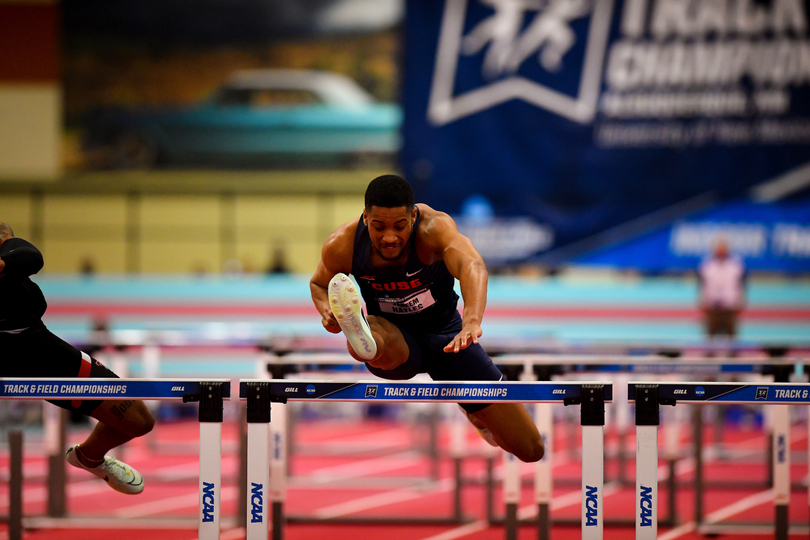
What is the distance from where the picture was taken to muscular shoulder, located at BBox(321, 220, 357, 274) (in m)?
4.40

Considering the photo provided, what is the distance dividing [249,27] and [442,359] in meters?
12.1

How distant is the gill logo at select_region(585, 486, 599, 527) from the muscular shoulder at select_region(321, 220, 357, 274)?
5.56 ft

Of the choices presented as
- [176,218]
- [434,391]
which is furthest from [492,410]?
[176,218]

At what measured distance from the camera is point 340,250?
14.4 ft

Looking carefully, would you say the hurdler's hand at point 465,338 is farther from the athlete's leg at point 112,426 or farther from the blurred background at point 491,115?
the blurred background at point 491,115

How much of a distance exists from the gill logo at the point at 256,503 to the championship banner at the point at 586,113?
765 centimetres

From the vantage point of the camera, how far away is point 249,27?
15.2 m

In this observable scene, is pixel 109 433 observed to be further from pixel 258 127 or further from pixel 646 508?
pixel 258 127

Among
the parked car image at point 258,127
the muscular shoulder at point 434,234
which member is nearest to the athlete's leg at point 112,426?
the muscular shoulder at point 434,234

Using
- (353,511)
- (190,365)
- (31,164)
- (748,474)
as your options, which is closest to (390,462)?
(353,511)

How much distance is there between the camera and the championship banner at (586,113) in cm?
1076

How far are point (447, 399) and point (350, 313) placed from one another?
0.60m

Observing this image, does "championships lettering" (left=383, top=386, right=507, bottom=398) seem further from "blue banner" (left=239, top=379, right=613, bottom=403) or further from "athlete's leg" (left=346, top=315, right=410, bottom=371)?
"athlete's leg" (left=346, top=315, right=410, bottom=371)

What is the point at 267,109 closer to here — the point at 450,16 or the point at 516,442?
the point at 450,16
